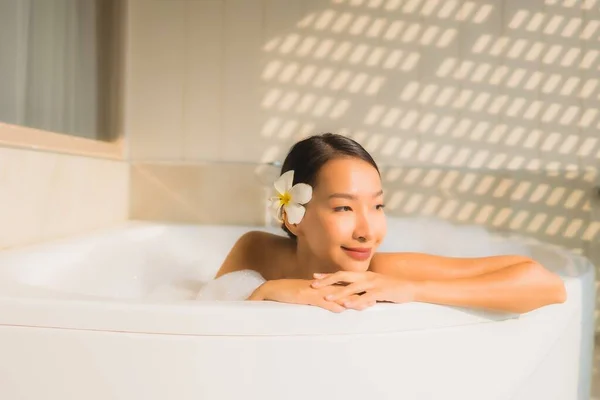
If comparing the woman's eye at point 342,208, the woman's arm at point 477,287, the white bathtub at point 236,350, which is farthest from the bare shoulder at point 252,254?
the white bathtub at point 236,350

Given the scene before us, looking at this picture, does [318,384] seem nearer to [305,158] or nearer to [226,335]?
Result: [226,335]

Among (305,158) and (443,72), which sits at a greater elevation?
(443,72)

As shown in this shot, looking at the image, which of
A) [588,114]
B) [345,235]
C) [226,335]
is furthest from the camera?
[588,114]

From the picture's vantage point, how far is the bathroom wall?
194cm

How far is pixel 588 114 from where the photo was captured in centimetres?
194

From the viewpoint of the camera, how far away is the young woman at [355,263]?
820 mm

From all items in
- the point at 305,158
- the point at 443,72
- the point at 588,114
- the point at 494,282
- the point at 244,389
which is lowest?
the point at 244,389

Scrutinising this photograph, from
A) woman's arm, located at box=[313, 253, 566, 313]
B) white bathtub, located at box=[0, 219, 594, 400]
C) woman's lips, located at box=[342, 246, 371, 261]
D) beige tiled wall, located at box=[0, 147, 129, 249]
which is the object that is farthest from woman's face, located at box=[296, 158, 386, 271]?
beige tiled wall, located at box=[0, 147, 129, 249]

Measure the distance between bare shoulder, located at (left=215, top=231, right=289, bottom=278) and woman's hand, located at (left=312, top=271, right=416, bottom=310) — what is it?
631 millimetres

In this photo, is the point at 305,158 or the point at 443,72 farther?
the point at 443,72

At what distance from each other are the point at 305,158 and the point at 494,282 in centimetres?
50

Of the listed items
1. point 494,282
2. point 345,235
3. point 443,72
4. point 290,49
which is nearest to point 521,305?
point 494,282

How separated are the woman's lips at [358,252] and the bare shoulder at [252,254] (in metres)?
0.40

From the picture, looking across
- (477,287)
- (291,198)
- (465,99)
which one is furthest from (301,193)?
(465,99)
